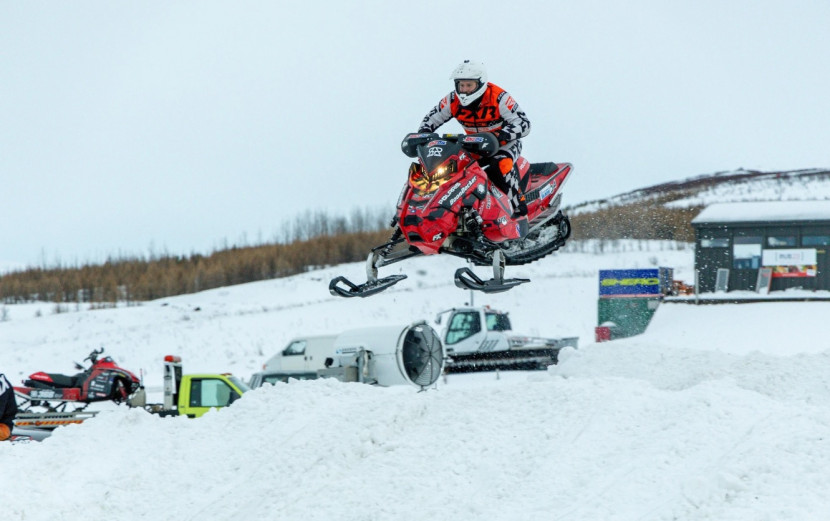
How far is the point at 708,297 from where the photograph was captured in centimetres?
2672

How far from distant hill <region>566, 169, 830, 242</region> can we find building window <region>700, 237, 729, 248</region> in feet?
5.07

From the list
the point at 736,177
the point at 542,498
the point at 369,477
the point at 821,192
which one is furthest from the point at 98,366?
the point at 736,177

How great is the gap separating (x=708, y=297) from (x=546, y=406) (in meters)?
18.9

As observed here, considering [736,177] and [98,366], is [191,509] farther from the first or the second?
[736,177]

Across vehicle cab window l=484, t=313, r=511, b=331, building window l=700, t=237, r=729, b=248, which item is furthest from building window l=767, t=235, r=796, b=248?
vehicle cab window l=484, t=313, r=511, b=331

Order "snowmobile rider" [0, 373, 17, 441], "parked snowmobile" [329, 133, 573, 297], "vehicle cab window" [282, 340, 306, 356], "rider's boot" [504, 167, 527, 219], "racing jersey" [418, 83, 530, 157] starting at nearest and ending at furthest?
"parked snowmobile" [329, 133, 573, 297], "racing jersey" [418, 83, 530, 157], "rider's boot" [504, 167, 527, 219], "snowmobile rider" [0, 373, 17, 441], "vehicle cab window" [282, 340, 306, 356]

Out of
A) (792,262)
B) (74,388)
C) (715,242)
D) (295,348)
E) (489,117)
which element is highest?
(489,117)

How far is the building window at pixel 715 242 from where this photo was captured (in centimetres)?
2877

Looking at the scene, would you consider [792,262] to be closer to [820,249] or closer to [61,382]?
[820,249]

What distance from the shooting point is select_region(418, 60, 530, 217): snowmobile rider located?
9922 millimetres

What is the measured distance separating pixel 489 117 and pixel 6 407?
8.07 metres

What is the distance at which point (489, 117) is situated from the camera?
10.2m

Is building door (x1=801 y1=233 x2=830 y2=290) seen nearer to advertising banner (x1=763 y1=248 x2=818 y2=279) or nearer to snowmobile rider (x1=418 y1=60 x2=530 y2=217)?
advertising banner (x1=763 y1=248 x2=818 y2=279)

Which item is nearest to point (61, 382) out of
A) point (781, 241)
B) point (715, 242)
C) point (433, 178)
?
point (433, 178)
